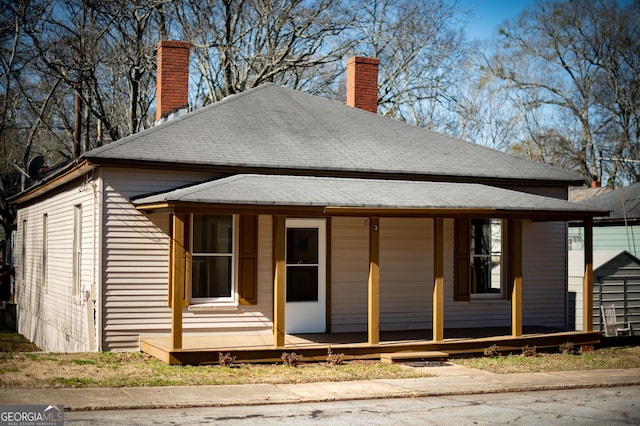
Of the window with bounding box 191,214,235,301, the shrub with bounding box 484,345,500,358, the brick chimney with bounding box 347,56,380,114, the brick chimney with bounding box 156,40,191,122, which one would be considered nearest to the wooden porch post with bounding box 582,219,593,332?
the shrub with bounding box 484,345,500,358

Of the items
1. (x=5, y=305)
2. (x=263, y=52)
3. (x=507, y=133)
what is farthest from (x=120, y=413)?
(x=507, y=133)

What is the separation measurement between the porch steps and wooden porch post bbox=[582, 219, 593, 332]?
357 centimetres

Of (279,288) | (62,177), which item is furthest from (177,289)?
(62,177)

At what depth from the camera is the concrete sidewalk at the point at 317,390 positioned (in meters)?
10.1

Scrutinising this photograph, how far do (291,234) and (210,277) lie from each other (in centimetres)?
193

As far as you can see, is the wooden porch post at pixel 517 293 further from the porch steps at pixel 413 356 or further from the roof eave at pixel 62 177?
the roof eave at pixel 62 177

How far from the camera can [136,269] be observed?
15.0m

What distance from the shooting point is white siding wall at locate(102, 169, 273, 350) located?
48.7ft

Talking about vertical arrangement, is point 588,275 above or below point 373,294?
above

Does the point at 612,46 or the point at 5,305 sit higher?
the point at 612,46

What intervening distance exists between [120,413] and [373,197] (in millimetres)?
6890

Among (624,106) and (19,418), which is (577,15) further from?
(19,418)

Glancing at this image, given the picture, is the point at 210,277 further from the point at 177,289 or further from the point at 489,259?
the point at 489,259

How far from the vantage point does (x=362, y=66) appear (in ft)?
68.9
